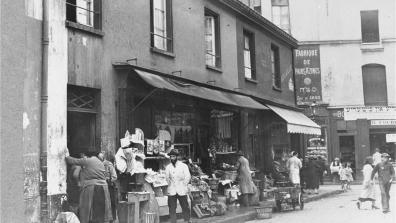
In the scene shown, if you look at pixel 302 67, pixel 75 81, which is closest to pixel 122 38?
pixel 75 81

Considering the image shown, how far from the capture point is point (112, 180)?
11.2 meters

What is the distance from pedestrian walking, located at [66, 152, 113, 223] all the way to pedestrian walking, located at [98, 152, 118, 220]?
74cm

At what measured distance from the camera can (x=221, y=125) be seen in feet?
58.6

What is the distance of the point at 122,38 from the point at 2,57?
575 cm

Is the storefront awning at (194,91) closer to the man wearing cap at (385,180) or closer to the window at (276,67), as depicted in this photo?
the man wearing cap at (385,180)

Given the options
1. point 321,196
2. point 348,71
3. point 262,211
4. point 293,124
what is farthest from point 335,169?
point 262,211

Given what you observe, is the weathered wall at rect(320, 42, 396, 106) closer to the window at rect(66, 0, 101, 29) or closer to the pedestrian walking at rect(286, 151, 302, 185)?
the pedestrian walking at rect(286, 151, 302, 185)

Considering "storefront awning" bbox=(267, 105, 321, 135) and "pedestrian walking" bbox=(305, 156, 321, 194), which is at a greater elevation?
"storefront awning" bbox=(267, 105, 321, 135)

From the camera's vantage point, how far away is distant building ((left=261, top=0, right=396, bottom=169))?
32594mm

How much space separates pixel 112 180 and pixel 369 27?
27034 mm

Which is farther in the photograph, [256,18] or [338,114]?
[338,114]

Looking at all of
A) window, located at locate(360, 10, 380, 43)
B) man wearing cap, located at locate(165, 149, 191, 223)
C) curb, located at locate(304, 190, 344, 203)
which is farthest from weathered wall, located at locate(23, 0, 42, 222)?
window, located at locate(360, 10, 380, 43)

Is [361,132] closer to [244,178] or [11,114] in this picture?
[244,178]

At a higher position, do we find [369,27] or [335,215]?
[369,27]
